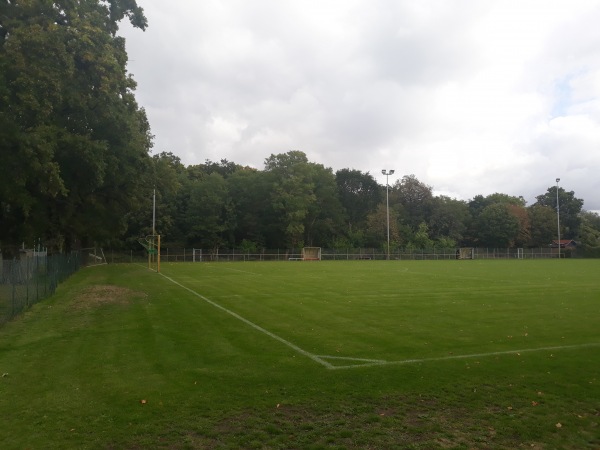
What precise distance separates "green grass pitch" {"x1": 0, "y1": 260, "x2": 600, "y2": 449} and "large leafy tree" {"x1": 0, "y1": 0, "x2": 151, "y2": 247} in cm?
754

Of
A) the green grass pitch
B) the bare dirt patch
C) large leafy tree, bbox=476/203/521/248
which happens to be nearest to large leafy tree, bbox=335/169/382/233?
large leafy tree, bbox=476/203/521/248

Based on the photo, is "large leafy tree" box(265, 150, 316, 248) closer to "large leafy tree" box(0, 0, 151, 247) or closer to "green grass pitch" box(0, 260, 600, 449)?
"large leafy tree" box(0, 0, 151, 247)

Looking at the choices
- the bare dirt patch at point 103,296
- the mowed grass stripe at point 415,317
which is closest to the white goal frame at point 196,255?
the bare dirt patch at point 103,296

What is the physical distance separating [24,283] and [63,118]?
471 inches

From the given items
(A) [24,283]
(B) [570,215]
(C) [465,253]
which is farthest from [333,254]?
(A) [24,283]

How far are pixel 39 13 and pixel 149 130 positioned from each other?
1713 centimetres

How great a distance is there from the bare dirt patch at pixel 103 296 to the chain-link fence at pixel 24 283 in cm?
144

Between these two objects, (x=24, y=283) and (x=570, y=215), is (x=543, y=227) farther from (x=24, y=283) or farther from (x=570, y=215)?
(x=24, y=283)

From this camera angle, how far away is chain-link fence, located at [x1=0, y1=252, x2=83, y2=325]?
1448 cm

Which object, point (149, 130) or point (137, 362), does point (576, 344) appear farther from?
point (149, 130)

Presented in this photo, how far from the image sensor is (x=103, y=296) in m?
19.9

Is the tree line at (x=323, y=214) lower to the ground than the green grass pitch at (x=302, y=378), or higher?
higher

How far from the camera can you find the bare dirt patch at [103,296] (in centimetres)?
1753

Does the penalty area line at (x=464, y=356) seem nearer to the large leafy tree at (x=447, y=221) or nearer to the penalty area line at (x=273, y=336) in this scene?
the penalty area line at (x=273, y=336)
